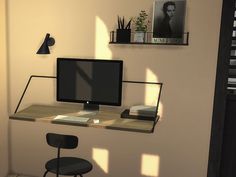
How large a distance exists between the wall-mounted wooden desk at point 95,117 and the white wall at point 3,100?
1.10 feet

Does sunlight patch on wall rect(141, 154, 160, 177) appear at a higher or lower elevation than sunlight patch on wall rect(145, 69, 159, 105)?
lower

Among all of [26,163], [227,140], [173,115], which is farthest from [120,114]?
[26,163]

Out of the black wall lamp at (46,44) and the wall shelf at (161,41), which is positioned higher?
the wall shelf at (161,41)

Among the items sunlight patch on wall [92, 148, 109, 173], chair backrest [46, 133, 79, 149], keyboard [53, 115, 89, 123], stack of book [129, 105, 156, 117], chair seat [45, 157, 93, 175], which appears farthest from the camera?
sunlight patch on wall [92, 148, 109, 173]

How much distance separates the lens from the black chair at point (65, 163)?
7.70 ft

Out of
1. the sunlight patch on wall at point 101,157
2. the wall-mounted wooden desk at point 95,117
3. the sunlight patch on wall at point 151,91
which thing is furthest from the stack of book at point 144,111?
the sunlight patch on wall at point 101,157

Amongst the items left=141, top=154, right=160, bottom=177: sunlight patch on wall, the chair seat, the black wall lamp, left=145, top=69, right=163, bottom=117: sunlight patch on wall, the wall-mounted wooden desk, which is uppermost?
the black wall lamp

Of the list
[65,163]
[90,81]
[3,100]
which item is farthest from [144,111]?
[3,100]

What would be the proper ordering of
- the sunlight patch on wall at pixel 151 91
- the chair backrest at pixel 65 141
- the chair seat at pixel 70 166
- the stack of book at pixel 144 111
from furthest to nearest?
the sunlight patch on wall at pixel 151 91 < the stack of book at pixel 144 111 < the chair seat at pixel 70 166 < the chair backrest at pixel 65 141

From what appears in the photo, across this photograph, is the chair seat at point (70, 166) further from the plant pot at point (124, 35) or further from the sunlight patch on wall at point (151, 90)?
the plant pot at point (124, 35)

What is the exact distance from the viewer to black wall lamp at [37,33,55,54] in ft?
9.84

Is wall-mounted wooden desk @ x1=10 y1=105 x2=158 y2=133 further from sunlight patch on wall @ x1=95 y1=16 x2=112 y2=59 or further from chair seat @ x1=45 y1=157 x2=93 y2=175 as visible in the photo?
sunlight patch on wall @ x1=95 y1=16 x2=112 y2=59

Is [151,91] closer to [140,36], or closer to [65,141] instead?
[140,36]

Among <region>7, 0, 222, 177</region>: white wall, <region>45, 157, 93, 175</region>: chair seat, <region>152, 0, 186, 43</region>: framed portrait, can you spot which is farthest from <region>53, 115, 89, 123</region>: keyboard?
<region>152, 0, 186, 43</region>: framed portrait
